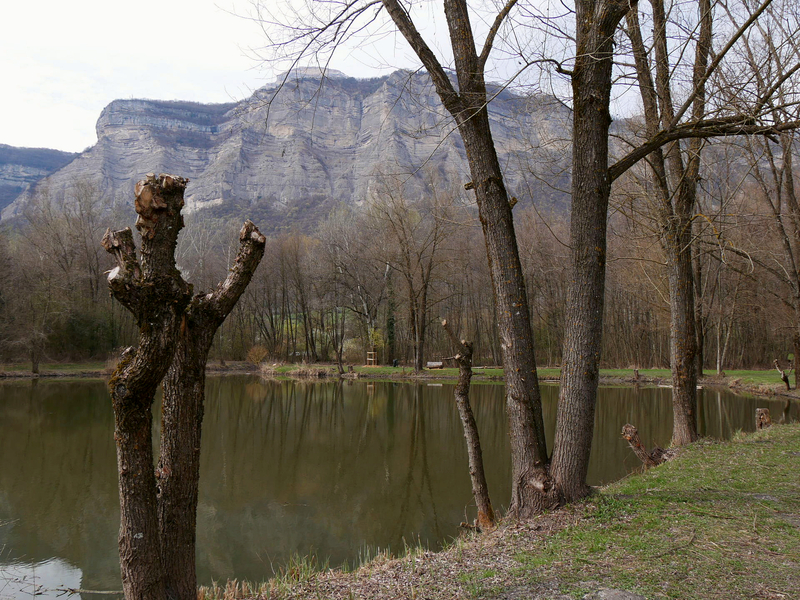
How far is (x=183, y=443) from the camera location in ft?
9.98

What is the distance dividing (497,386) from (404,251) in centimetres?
887

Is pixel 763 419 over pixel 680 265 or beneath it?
beneath

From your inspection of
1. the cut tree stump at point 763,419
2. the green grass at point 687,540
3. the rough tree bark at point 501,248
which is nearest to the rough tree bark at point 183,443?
the green grass at point 687,540

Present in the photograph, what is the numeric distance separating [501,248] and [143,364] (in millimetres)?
3178

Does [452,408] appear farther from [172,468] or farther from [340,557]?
[172,468]

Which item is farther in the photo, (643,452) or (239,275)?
(643,452)

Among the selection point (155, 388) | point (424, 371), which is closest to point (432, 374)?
point (424, 371)

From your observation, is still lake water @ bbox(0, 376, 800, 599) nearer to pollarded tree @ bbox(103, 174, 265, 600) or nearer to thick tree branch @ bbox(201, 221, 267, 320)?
pollarded tree @ bbox(103, 174, 265, 600)

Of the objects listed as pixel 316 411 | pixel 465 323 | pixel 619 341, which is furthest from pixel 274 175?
pixel 316 411

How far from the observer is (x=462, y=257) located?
3169 cm

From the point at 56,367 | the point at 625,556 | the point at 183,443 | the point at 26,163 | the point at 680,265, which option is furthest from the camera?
the point at 26,163

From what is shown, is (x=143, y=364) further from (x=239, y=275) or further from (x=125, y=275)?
(x=239, y=275)

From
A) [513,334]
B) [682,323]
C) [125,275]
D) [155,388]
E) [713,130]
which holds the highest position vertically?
[713,130]

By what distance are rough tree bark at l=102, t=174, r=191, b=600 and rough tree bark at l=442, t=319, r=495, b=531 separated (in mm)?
3185
